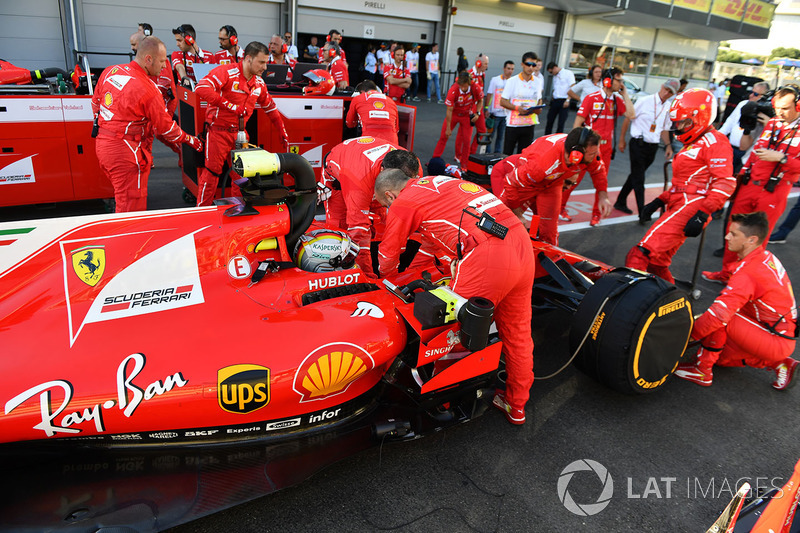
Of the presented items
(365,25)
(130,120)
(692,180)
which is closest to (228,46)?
(130,120)

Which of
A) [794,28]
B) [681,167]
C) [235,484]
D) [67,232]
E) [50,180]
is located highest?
[794,28]

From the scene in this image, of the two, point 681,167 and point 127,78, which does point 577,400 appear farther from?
point 127,78

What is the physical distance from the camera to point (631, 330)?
3240 millimetres

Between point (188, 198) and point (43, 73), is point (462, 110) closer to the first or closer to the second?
point (188, 198)

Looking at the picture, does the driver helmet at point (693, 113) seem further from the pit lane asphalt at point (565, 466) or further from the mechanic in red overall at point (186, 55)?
the mechanic in red overall at point (186, 55)

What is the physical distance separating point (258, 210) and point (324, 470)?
60.1 inches

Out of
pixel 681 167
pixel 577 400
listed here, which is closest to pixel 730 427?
pixel 577 400

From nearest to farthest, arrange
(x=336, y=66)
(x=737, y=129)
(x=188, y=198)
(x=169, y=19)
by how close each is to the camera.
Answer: (x=188, y=198)
(x=737, y=129)
(x=336, y=66)
(x=169, y=19)

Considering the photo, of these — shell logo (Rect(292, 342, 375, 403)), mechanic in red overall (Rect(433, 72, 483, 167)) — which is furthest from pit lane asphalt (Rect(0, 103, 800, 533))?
mechanic in red overall (Rect(433, 72, 483, 167))

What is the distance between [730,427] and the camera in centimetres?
348

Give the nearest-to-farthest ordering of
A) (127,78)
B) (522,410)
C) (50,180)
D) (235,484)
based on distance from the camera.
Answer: (235,484) → (522,410) → (127,78) → (50,180)

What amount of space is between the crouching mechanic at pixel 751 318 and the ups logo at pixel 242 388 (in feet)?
10.4

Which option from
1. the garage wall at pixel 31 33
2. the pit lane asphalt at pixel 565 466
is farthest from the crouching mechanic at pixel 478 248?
the garage wall at pixel 31 33

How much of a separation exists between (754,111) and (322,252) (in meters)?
5.55
